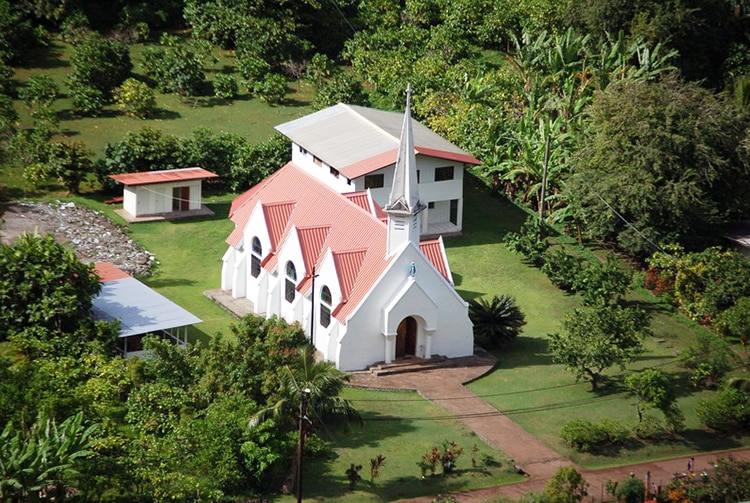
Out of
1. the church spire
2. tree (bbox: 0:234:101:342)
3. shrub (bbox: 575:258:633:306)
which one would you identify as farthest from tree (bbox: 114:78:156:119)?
shrub (bbox: 575:258:633:306)

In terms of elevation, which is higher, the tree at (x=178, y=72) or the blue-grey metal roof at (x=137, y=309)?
the tree at (x=178, y=72)

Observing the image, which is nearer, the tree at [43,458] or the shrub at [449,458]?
the tree at [43,458]

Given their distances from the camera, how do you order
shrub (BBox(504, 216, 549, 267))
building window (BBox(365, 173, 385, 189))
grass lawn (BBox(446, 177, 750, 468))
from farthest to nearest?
building window (BBox(365, 173, 385, 189)) < shrub (BBox(504, 216, 549, 267)) < grass lawn (BBox(446, 177, 750, 468))

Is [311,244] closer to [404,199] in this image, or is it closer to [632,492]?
[404,199]

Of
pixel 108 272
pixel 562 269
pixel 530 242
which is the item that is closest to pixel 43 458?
pixel 108 272

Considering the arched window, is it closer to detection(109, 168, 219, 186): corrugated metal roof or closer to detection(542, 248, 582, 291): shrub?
detection(109, 168, 219, 186): corrugated metal roof

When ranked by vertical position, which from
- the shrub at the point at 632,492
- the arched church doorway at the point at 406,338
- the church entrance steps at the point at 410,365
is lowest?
the shrub at the point at 632,492

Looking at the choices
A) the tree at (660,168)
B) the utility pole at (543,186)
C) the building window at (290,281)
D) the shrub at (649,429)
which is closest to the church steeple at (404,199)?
the building window at (290,281)

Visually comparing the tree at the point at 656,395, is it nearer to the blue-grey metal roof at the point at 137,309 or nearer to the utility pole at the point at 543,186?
the blue-grey metal roof at the point at 137,309
